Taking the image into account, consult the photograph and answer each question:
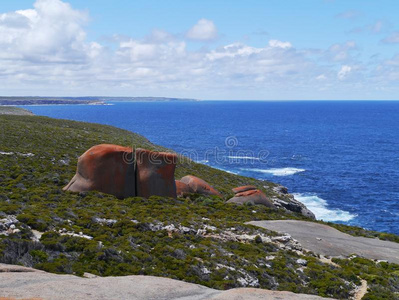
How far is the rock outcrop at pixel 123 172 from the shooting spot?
32.2m

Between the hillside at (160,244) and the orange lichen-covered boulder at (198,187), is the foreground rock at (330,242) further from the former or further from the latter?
the orange lichen-covered boulder at (198,187)

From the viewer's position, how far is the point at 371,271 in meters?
23.7

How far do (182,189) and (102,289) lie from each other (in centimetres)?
2574

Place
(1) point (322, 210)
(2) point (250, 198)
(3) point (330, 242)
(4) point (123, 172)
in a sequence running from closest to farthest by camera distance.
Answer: (3) point (330, 242), (4) point (123, 172), (2) point (250, 198), (1) point (322, 210)

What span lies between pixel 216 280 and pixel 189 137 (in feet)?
452

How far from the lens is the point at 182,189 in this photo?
39094 mm

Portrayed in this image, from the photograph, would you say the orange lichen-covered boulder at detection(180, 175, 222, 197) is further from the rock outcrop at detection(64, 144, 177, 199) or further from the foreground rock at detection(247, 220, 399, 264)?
the foreground rock at detection(247, 220, 399, 264)

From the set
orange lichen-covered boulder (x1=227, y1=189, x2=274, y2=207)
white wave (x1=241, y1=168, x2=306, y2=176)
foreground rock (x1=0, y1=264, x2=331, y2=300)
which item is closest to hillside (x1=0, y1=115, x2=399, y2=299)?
foreground rock (x1=0, y1=264, x2=331, y2=300)

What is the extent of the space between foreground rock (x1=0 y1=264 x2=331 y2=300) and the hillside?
8.50 ft

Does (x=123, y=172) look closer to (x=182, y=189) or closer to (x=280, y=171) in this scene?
(x=182, y=189)

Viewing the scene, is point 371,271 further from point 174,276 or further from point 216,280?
point 174,276

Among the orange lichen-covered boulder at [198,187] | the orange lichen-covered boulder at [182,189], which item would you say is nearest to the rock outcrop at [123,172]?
the orange lichen-covered boulder at [182,189]

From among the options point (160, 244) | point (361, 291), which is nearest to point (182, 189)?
point (160, 244)

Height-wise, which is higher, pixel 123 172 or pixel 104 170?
pixel 104 170
